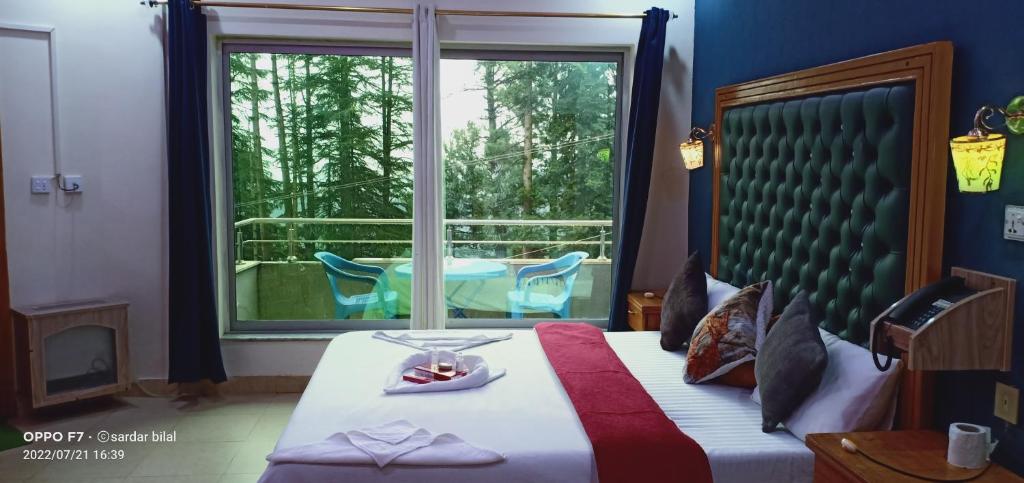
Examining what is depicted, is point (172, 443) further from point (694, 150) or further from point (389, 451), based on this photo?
point (694, 150)

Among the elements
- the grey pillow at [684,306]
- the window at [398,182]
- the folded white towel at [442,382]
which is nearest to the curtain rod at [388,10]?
the window at [398,182]

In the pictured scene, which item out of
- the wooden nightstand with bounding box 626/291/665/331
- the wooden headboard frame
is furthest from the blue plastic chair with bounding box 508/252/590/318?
the wooden headboard frame

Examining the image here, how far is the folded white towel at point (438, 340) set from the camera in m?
3.46

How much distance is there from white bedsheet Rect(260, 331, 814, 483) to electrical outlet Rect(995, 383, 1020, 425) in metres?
0.52

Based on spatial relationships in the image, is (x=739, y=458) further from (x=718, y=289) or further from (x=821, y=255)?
(x=718, y=289)

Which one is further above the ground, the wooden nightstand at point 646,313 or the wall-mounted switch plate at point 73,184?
the wall-mounted switch plate at point 73,184

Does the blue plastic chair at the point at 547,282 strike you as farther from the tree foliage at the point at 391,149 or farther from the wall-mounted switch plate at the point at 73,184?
the wall-mounted switch plate at the point at 73,184

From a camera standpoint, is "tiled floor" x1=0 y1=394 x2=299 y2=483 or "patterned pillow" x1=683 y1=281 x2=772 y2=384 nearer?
"patterned pillow" x1=683 y1=281 x2=772 y2=384

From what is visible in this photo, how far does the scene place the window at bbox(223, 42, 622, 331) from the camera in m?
4.54

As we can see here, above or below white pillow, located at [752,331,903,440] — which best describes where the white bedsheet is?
below

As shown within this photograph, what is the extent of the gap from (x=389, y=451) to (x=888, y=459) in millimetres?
1391

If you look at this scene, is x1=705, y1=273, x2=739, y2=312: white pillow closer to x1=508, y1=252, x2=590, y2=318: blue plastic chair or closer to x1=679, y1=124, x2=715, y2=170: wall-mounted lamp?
x1=679, y1=124, x2=715, y2=170: wall-mounted lamp

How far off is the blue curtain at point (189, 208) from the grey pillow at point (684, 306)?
254 centimetres

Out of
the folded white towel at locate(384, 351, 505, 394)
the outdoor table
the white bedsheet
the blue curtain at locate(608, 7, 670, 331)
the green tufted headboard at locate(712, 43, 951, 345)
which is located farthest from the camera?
the outdoor table
